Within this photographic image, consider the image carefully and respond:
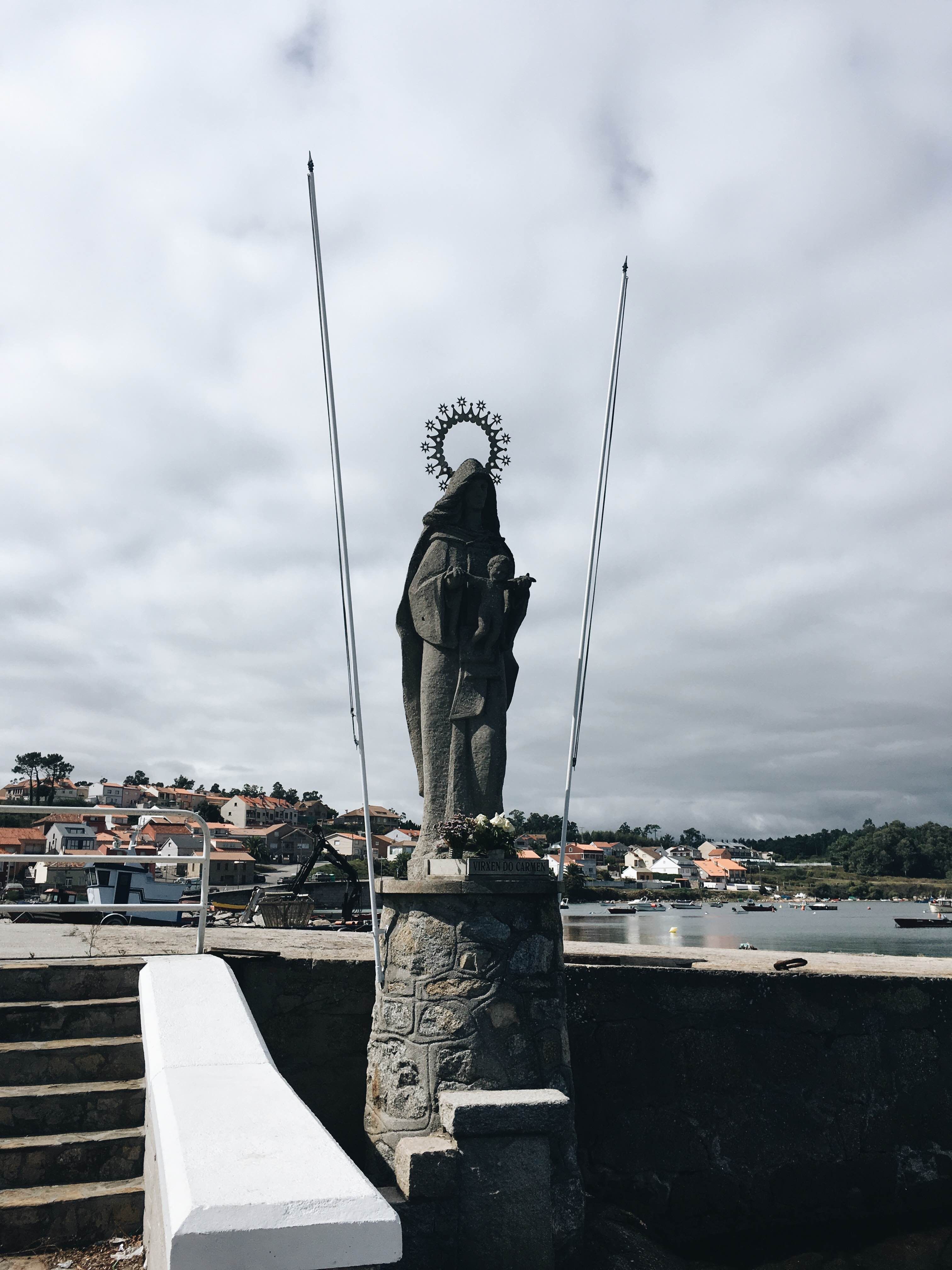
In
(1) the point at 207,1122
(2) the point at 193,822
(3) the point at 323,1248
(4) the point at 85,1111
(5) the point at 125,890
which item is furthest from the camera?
(5) the point at 125,890

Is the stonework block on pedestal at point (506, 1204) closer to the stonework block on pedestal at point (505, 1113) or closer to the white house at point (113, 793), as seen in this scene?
the stonework block on pedestal at point (505, 1113)

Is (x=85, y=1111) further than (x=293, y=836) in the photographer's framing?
No

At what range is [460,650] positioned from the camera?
20.3 feet

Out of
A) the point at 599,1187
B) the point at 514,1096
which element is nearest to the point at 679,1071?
the point at 599,1187

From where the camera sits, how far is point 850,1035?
20.2 ft

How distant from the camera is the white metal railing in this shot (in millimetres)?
4629

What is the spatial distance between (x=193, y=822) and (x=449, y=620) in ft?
7.06

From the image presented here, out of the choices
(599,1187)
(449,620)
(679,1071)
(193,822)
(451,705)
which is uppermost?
(449,620)

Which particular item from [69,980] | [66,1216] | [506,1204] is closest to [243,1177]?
[66,1216]

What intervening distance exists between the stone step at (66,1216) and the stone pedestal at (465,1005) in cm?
159

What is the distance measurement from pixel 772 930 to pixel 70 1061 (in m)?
50.9

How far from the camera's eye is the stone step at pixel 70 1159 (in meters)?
3.56

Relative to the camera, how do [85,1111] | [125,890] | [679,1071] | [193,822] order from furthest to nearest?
1. [125,890]
2. [679,1071]
3. [193,822]
4. [85,1111]

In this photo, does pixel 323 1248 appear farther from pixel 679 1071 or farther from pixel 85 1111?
pixel 679 1071
